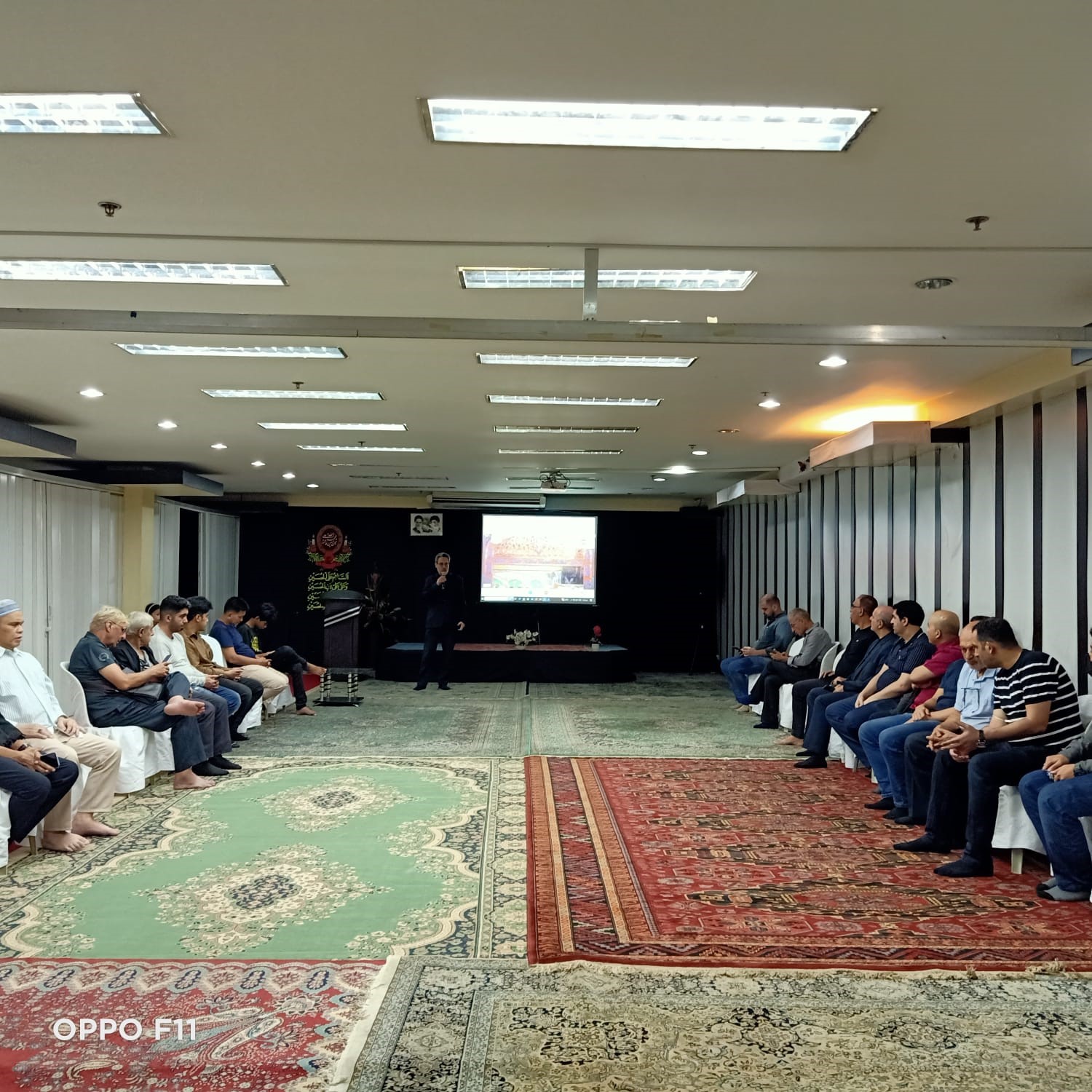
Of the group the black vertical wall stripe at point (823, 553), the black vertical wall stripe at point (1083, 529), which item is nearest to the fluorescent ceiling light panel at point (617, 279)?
the black vertical wall stripe at point (1083, 529)

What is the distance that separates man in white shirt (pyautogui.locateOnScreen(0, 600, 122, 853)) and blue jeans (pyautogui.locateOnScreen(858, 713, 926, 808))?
4346 mm

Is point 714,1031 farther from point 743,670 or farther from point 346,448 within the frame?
point 346,448

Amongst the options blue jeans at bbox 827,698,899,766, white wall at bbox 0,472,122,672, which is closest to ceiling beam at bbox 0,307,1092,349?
blue jeans at bbox 827,698,899,766

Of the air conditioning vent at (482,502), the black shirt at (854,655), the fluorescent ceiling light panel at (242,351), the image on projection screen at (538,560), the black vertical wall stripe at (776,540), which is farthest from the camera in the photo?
the air conditioning vent at (482,502)

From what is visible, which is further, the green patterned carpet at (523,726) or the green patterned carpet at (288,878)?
the green patterned carpet at (523,726)

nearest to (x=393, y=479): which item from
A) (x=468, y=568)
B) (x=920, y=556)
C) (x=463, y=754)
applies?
(x=468, y=568)

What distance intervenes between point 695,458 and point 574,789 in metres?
5.33

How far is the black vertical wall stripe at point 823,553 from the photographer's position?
10.8 m

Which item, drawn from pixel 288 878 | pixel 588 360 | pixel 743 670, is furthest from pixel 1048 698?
pixel 743 670

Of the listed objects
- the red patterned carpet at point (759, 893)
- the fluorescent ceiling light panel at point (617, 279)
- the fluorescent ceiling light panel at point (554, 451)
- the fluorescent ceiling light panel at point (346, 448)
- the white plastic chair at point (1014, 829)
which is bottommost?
the red patterned carpet at point (759, 893)

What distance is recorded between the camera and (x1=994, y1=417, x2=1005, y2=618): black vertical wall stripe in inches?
261

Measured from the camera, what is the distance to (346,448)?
10.2m

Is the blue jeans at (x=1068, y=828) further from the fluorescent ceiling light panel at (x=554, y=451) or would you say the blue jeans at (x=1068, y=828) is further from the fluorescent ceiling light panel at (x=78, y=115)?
the fluorescent ceiling light panel at (x=554, y=451)

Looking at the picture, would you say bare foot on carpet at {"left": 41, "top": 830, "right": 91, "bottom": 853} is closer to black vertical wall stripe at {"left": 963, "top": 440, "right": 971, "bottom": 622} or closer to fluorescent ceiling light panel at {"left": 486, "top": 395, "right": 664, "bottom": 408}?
fluorescent ceiling light panel at {"left": 486, "top": 395, "right": 664, "bottom": 408}
